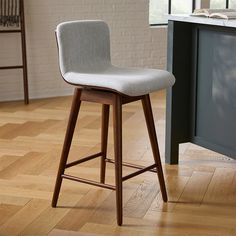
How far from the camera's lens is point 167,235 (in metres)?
2.60

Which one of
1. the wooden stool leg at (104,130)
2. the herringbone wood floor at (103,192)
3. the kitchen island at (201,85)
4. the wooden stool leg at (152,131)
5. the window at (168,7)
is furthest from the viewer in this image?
the window at (168,7)

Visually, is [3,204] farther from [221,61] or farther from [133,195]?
[221,61]

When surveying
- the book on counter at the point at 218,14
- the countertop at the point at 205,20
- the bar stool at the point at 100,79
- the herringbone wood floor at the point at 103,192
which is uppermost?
the book on counter at the point at 218,14

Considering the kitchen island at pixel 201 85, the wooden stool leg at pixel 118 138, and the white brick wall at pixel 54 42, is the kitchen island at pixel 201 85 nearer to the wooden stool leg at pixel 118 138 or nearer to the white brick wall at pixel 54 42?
the wooden stool leg at pixel 118 138

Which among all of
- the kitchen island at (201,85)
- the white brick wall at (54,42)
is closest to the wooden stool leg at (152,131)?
the kitchen island at (201,85)

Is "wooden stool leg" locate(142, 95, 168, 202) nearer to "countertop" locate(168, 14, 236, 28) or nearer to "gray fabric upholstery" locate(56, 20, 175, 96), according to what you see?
"gray fabric upholstery" locate(56, 20, 175, 96)

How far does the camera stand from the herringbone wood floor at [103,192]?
8.89ft

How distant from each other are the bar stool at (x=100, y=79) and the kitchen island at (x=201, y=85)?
24.5 inches

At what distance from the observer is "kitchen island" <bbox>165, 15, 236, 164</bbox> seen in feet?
10.8

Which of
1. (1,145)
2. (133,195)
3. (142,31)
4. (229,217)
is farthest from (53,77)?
(229,217)

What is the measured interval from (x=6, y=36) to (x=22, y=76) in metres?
0.44

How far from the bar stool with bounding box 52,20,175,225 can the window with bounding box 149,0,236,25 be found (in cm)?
362

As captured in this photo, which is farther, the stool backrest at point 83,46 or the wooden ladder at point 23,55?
the wooden ladder at point 23,55

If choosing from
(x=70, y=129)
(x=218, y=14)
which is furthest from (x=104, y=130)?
(x=218, y=14)
